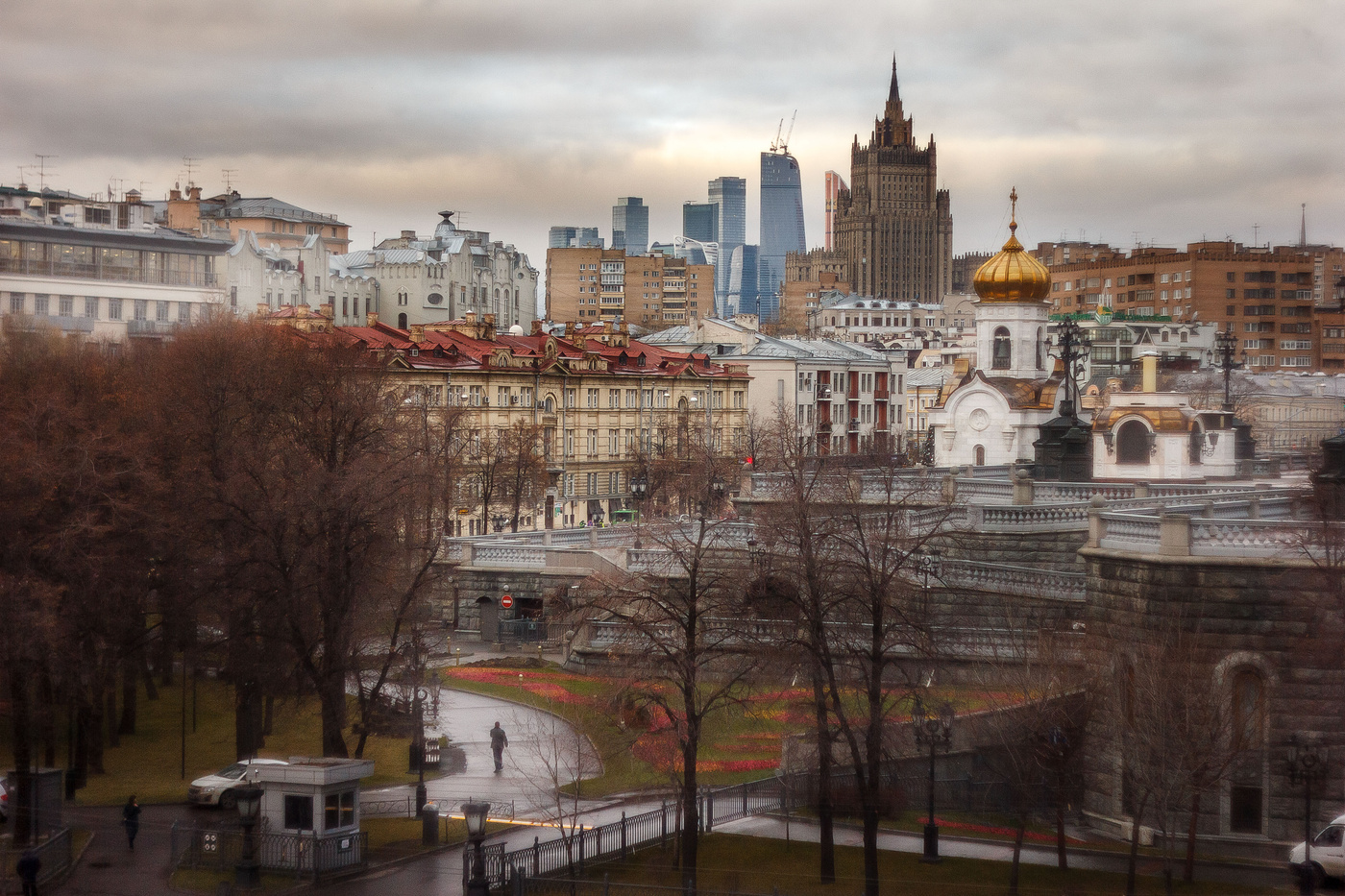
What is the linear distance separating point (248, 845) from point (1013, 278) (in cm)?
5379

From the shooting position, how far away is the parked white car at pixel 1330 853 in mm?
25047

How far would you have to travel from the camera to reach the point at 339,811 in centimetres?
2748

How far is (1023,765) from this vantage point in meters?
27.8

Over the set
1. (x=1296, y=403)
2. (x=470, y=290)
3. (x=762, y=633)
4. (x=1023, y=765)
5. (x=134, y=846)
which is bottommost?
(x=134, y=846)

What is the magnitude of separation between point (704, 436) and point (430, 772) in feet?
223

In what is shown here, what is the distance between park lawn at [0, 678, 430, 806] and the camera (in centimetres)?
3328

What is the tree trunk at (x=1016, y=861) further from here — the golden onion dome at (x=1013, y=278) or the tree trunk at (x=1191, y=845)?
the golden onion dome at (x=1013, y=278)

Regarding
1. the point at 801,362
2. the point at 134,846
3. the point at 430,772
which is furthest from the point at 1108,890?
the point at 801,362

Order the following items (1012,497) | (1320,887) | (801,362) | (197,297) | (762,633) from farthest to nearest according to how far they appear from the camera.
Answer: (801,362), (197,297), (1012,497), (762,633), (1320,887)

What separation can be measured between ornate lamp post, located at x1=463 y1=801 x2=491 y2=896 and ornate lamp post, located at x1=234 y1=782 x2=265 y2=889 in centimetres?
354

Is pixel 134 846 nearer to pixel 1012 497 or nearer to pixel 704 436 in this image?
pixel 1012 497

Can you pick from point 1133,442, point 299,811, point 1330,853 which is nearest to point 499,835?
point 299,811

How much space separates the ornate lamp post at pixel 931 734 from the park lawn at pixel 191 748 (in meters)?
10.5

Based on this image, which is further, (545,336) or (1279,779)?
(545,336)
